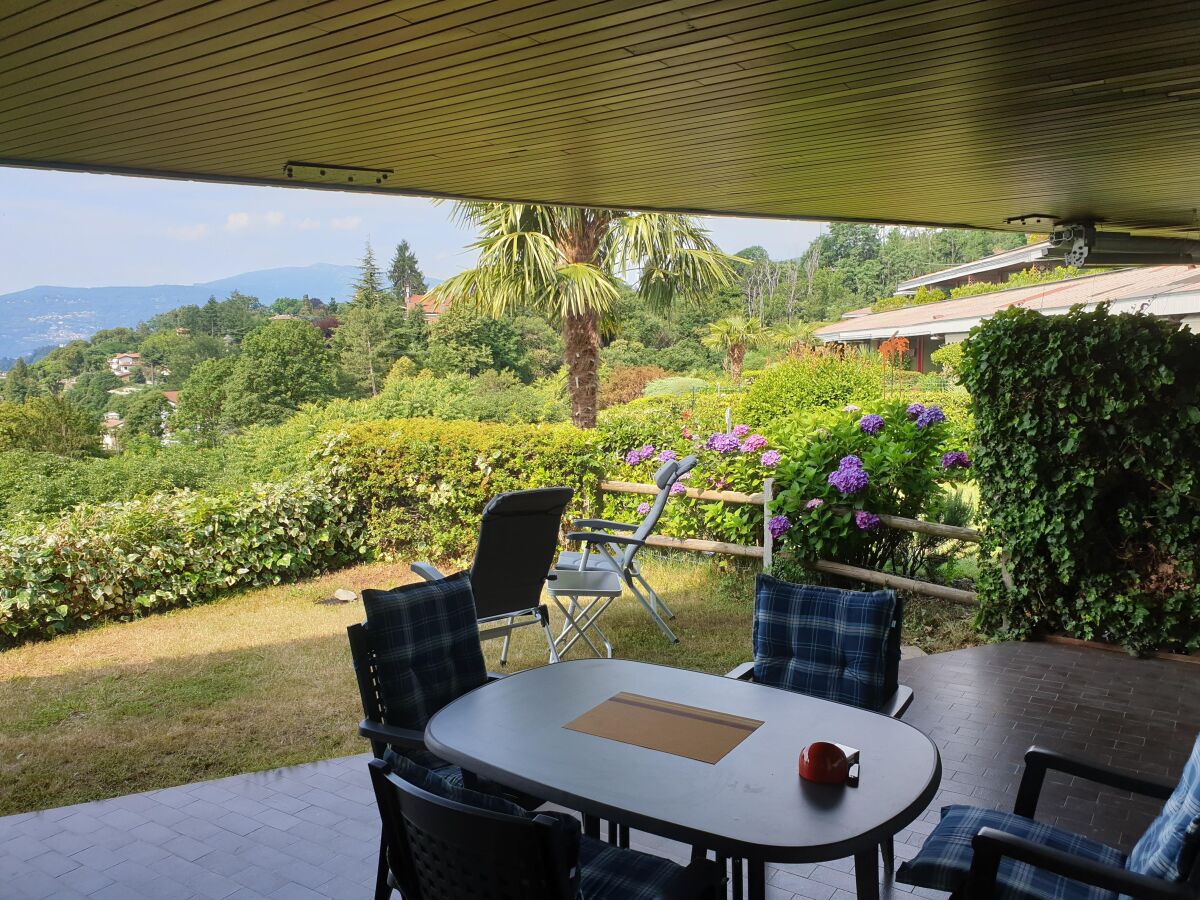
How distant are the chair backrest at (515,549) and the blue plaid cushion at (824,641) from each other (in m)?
2.02

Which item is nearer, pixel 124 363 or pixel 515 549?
pixel 515 549

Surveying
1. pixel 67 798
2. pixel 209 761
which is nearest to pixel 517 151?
pixel 209 761

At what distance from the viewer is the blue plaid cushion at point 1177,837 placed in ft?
6.07

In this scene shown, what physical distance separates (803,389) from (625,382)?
48.2ft

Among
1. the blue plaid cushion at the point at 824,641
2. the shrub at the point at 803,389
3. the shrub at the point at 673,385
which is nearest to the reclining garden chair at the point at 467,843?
the blue plaid cushion at the point at 824,641

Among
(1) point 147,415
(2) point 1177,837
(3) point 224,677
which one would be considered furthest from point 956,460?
(1) point 147,415

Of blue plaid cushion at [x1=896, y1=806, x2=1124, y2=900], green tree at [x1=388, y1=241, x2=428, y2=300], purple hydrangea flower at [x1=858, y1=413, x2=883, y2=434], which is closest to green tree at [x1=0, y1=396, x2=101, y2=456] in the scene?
purple hydrangea flower at [x1=858, y1=413, x2=883, y2=434]

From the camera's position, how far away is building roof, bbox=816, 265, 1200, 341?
12.9 meters

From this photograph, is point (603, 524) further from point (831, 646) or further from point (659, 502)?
point (831, 646)

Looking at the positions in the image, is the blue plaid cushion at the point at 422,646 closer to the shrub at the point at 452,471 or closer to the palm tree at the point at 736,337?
the shrub at the point at 452,471

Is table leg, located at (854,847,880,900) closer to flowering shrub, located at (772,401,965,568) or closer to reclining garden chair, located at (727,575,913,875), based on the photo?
reclining garden chair, located at (727,575,913,875)

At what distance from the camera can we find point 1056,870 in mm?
1892

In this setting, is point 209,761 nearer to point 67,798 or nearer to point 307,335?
point 67,798

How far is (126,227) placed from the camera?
9062 cm
